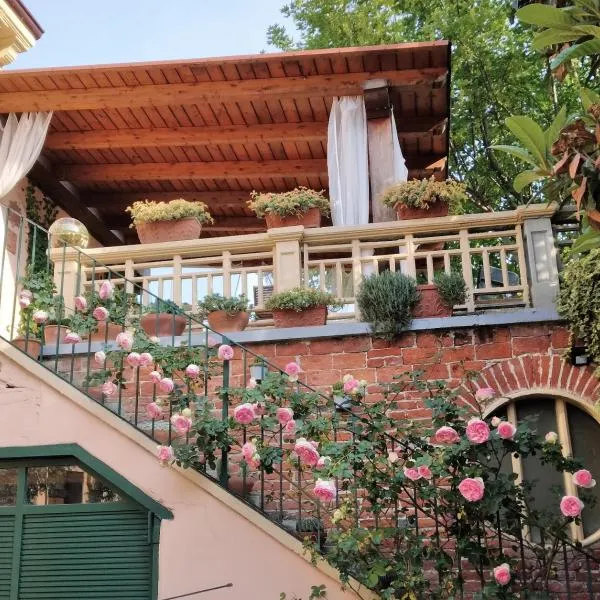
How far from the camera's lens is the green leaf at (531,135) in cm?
435

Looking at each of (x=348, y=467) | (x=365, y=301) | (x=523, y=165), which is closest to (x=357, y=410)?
(x=365, y=301)

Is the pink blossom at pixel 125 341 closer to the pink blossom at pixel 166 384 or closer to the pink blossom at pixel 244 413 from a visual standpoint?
the pink blossom at pixel 166 384

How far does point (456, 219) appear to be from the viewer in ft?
22.1

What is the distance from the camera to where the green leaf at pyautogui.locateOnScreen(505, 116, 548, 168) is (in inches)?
171

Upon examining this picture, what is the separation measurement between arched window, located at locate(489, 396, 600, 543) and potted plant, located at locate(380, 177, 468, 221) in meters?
1.98

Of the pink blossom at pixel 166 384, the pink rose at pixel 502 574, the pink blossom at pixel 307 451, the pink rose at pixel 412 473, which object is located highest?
the pink blossom at pixel 166 384

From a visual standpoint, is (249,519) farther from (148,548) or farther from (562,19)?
(562,19)

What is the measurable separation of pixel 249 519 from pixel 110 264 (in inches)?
133

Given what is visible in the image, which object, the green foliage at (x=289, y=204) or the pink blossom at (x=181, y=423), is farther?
the green foliage at (x=289, y=204)

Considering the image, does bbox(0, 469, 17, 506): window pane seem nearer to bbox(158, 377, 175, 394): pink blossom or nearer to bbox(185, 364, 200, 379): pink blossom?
bbox(158, 377, 175, 394): pink blossom

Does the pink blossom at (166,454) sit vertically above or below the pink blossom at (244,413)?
below

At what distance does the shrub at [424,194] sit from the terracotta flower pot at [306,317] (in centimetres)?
137

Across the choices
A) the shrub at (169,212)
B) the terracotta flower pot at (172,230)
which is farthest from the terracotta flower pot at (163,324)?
the shrub at (169,212)

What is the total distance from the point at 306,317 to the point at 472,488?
2.51 m
